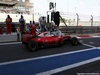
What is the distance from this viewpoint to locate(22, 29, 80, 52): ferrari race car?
30.3 feet

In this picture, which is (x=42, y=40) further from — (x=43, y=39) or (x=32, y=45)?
A: (x=32, y=45)

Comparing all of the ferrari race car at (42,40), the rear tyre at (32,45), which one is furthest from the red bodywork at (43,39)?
the rear tyre at (32,45)

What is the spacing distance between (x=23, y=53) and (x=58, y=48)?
2.14 metres

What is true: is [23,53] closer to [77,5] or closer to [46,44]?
[46,44]

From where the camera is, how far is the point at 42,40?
31.4 ft

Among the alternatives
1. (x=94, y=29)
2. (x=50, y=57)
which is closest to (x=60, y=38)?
(x=50, y=57)

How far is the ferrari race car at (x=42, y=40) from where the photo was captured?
364 inches

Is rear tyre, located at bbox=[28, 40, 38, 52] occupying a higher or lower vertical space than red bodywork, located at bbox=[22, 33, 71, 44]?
lower

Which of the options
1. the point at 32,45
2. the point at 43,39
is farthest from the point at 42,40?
the point at 32,45

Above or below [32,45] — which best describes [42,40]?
above

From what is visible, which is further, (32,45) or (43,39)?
(43,39)

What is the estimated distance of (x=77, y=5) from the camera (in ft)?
129

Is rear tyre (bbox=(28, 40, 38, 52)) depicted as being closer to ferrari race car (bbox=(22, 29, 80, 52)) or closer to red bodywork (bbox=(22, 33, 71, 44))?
ferrari race car (bbox=(22, 29, 80, 52))

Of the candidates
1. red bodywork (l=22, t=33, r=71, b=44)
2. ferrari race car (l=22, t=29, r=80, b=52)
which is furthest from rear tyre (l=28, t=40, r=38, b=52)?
red bodywork (l=22, t=33, r=71, b=44)
